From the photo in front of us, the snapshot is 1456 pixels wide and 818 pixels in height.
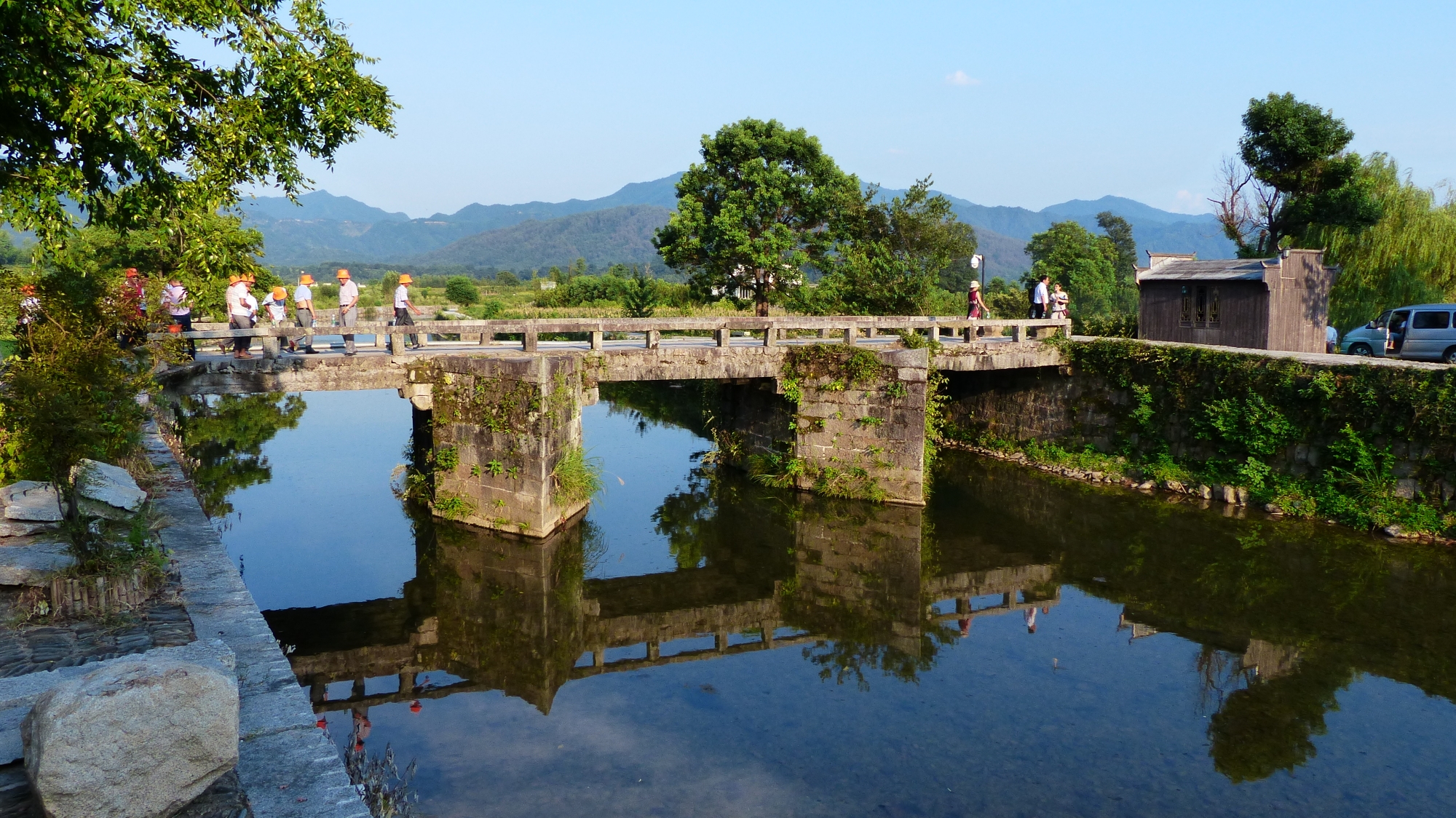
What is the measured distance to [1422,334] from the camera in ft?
70.1

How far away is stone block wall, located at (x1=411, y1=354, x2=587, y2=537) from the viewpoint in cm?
1603

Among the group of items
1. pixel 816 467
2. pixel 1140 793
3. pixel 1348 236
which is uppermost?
pixel 1348 236

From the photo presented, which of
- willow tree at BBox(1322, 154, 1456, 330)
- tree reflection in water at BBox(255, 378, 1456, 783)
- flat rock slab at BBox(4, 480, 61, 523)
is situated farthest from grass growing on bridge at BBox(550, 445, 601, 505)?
willow tree at BBox(1322, 154, 1456, 330)

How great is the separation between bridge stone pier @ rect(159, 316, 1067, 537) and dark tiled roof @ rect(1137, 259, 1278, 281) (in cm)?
400

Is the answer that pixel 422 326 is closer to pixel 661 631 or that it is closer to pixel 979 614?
pixel 661 631

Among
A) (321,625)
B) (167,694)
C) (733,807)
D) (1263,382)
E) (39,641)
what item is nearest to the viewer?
(167,694)

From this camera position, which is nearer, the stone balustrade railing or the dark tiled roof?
the stone balustrade railing

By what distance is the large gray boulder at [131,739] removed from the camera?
15.3 ft

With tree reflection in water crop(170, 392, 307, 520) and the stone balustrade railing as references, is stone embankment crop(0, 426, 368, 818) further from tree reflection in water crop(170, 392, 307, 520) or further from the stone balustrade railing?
tree reflection in water crop(170, 392, 307, 520)

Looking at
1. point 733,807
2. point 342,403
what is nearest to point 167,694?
point 733,807

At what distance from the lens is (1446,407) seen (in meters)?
16.6

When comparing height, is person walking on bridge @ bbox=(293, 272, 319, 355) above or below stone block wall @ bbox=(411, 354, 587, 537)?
above

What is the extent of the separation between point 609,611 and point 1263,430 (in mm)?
13818

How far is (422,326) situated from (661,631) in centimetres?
712
